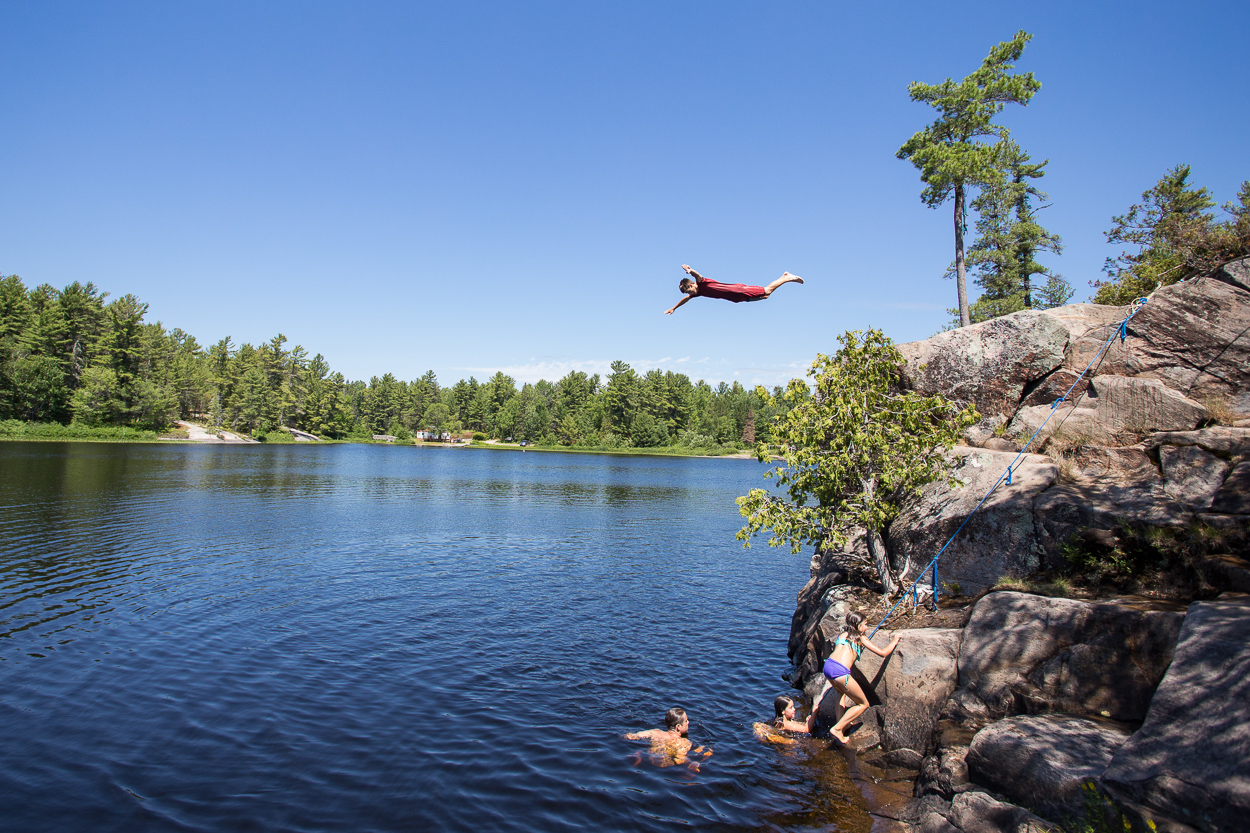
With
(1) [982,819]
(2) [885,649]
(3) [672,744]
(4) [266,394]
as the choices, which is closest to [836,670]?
(2) [885,649]

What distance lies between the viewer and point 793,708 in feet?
44.3

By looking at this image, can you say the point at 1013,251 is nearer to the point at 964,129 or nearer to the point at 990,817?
the point at 964,129

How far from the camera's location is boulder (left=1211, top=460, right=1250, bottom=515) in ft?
35.6

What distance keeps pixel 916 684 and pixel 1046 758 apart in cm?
326

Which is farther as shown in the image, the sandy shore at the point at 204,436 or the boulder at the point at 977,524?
the sandy shore at the point at 204,436

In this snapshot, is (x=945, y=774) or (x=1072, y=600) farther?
(x=1072, y=600)

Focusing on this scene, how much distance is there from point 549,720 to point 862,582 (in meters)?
8.63

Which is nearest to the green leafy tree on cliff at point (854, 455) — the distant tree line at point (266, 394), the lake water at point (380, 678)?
the lake water at point (380, 678)

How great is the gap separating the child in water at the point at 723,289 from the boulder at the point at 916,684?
7234 millimetres

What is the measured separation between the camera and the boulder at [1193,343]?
14.7 meters

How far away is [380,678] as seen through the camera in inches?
602

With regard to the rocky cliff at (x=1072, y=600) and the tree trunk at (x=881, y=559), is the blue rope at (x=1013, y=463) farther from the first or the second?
the tree trunk at (x=881, y=559)

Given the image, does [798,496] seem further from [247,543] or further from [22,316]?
[22,316]

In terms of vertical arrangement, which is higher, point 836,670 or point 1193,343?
point 1193,343
